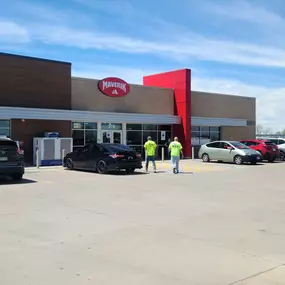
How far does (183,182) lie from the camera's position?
15773mm

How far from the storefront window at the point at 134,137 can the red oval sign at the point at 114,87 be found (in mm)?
2878

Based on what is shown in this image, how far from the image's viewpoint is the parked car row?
25312 mm

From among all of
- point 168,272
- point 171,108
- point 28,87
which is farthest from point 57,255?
point 171,108

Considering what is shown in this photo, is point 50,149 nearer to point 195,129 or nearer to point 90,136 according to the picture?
point 90,136

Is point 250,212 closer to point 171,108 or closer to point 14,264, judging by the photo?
point 14,264

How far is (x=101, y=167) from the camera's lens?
18.7 meters

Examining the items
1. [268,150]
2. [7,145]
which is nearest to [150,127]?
[268,150]

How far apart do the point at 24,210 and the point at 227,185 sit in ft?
25.5

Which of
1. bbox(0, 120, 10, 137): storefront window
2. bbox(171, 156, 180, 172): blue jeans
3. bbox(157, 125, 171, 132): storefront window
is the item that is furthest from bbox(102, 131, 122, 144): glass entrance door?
bbox(171, 156, 180, 172): blue jeans

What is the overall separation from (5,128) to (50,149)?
8.85ft

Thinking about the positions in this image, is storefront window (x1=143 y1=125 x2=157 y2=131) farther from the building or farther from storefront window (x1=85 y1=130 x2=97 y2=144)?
storefront window (x1=85 y1=130 x2=97 y2=144)

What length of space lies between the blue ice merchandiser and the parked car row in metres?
9.31

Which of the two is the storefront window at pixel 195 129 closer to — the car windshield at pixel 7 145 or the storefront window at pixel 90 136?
the storefront window at pixel 90 136

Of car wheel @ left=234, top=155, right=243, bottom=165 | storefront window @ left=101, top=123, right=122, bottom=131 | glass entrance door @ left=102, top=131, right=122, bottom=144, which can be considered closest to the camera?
car wheel @ left=234, top=155, right=243, bottom=165
